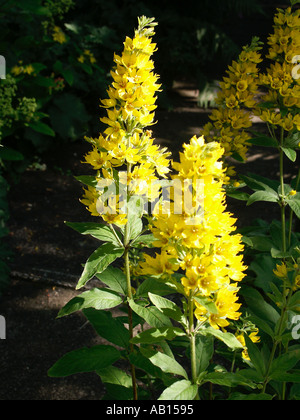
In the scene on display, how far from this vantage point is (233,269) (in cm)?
133

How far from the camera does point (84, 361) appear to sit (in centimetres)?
148

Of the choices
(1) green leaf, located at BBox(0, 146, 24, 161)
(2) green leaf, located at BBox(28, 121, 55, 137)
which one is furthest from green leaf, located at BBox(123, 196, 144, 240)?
(2) green leaf, located at BBox(28, 121, 55, 137)

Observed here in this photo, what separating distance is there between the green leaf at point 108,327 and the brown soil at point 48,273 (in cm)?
98

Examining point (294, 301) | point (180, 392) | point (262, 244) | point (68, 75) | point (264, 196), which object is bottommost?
point (180, 392)

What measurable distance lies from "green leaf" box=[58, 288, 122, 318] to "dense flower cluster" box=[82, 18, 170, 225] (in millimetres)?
268

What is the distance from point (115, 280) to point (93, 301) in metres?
0.19

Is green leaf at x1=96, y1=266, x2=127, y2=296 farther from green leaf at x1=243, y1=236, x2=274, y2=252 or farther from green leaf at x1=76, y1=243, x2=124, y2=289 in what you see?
green leaf at x1=243, y1=236, x2=274, y2=252

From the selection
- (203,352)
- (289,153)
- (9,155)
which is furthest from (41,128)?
(203,352)

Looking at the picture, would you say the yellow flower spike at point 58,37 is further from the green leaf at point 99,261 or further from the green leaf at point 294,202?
the green leaf at point 99,261

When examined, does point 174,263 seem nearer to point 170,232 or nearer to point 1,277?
point 170,232

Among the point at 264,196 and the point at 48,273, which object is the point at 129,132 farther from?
the point at 48,273

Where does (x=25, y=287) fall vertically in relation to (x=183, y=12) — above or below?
below
